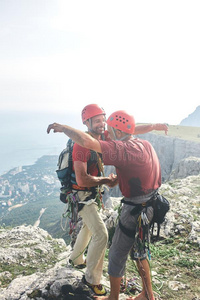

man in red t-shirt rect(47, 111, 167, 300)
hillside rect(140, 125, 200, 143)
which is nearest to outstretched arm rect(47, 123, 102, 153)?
man in red t-shirt rect(47, 111, 167, 300)

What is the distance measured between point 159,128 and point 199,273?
3684 millimetres

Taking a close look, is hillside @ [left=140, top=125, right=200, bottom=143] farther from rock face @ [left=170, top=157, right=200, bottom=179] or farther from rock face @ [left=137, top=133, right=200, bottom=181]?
rock face @ [left=170, top=157, right=200, bottom=179]

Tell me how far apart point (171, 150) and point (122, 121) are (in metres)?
51.9

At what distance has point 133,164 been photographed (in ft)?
10.8

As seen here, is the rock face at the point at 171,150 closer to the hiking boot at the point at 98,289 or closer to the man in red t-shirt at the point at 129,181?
the hiking boot at the point at 98,289

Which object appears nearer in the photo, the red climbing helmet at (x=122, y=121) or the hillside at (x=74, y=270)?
the red climbing helmet at (x=122, y=121)

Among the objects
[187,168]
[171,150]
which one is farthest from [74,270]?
[171,150]

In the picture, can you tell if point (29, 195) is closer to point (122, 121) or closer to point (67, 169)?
point (67, 169)

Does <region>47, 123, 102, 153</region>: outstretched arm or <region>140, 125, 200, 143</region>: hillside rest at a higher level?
<region>47, 123, 102, 153</region>: outstretched arm

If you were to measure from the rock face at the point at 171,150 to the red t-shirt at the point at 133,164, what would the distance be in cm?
4561

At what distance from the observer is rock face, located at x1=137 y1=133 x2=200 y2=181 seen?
4715 cm

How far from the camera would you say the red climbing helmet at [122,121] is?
3684 millimetres

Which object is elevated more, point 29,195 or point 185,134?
point 185,134

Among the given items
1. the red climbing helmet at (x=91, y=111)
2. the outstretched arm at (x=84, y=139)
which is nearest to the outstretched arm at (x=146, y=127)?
the red climbing helmet at (x=91, y=111)
